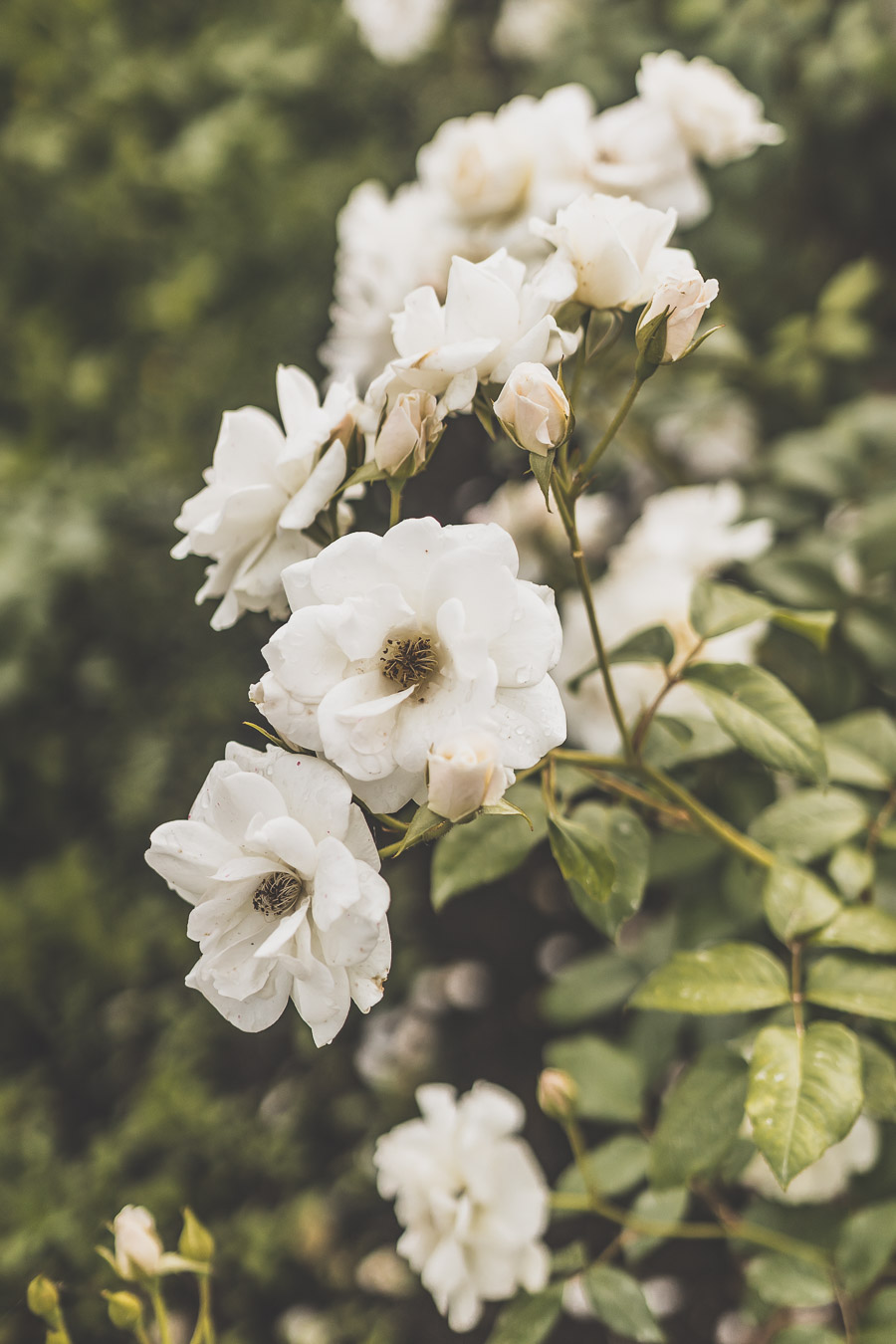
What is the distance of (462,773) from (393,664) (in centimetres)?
11

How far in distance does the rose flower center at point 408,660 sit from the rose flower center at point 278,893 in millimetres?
128

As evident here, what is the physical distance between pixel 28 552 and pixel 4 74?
58.0 inches

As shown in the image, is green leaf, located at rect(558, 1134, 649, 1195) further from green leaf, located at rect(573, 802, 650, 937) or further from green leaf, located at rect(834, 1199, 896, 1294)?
green leaf, located at rect(573, 802, 650, 937)

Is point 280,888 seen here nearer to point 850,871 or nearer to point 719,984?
point 719,984

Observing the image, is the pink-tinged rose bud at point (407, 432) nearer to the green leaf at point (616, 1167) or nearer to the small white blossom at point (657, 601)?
the small white blossom at point (657, 601)

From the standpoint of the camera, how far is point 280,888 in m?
0.52

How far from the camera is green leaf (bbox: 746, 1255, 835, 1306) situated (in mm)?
778

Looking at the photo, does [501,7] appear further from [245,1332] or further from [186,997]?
[245,1332]

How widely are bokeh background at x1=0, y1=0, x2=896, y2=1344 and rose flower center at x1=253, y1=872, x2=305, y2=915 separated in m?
0.73

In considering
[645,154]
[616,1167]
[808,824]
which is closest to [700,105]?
[645,154]

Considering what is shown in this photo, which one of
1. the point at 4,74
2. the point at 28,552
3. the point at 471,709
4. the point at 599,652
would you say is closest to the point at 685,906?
the point at 599,652

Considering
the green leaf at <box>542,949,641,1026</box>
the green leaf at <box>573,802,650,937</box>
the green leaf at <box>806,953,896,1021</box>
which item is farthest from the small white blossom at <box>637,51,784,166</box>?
the green leaf at <box>542,949,641,1026</box>

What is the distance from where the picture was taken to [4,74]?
234 centimetres

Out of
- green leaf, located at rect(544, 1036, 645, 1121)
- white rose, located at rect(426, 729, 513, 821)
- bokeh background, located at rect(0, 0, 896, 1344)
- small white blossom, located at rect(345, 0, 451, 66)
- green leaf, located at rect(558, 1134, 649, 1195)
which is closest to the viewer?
white rose, located at rect(426, 729, 513, 821)
